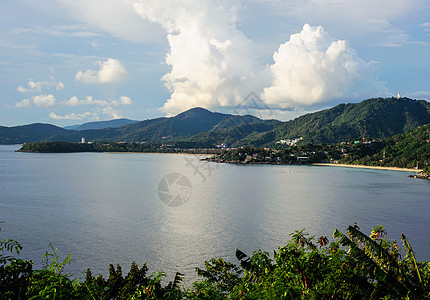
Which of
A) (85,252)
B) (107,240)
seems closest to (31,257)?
(85,252)

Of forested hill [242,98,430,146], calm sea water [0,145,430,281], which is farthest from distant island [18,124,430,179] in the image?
calm sea water [0,145,430,281]

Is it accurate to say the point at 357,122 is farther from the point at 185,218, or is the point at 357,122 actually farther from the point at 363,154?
the point at 185,218

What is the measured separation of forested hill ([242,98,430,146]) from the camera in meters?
144

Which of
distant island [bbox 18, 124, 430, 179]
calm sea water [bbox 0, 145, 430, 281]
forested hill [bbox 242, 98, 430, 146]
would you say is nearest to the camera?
calm sea water [bbox 0, 145, 430, 281]

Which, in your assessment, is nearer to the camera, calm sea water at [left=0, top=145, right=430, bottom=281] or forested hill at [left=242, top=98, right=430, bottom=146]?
calm sea water at [left=0, top=145, right=430, bottom=281]

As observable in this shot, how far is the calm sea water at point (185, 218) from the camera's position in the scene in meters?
19.9

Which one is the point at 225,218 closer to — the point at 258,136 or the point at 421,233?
the point at 421,233

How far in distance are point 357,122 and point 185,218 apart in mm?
138031

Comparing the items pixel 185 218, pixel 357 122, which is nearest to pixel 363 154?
pixel 357 122

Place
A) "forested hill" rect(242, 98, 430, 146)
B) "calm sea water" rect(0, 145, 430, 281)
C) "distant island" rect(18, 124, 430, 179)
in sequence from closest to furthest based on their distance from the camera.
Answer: "calm sea water" rect(0, 145, 430, 281) < "distant island" rect(18, 124, 430, 179) < "forested hill" rect(242, 98, 430, 146)

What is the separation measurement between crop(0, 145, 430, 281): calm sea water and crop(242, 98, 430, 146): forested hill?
99955mm

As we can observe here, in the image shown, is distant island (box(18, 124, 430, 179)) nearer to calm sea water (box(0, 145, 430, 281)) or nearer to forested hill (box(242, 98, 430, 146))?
forested hill (box(242, 98, 430, 146))

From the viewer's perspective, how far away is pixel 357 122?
150 m

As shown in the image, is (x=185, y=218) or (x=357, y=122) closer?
(x=185, y=218)
